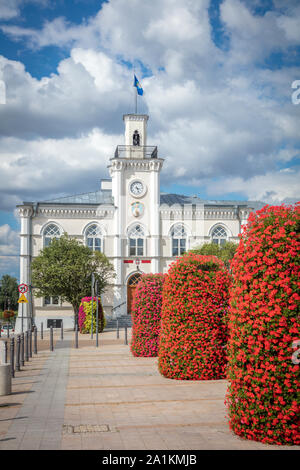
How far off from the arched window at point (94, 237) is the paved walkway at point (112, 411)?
27.3 m

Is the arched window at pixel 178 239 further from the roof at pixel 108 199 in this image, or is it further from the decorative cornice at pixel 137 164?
the decorative cornice at pixel 137 164

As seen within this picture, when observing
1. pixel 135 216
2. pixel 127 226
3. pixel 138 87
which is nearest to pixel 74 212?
pixel 127 226

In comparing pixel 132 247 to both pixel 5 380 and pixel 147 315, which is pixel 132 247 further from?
pixel 5 380

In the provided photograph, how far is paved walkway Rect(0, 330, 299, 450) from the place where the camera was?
670 centimetres

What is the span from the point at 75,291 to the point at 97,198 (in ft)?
39.2

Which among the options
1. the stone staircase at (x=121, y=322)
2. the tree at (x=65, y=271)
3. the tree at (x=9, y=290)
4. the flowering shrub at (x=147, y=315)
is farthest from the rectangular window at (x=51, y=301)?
the tree at (x=9, y=290)

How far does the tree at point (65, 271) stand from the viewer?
34531 millimetres

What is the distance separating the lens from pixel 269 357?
21.3ft

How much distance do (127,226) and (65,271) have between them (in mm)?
9061

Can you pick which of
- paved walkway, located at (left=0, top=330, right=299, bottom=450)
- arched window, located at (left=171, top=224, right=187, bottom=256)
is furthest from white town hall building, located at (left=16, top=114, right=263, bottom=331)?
paved walkway, located at (left=0, top=330, right=299, bottom=450)

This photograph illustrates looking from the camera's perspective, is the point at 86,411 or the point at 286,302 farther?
the point at 86,411

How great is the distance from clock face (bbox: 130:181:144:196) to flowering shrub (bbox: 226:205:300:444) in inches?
1402
